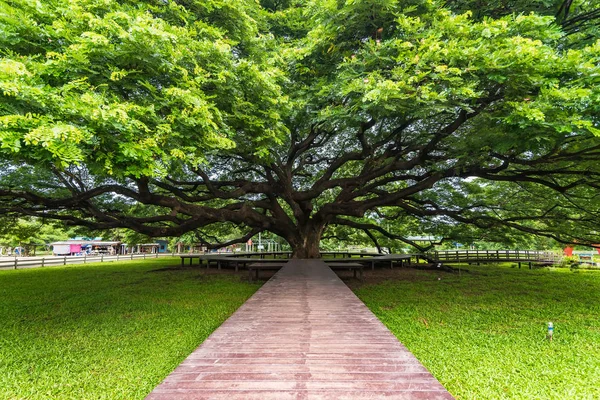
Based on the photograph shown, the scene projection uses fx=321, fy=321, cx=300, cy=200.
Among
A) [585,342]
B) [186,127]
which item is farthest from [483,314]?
[186,127]

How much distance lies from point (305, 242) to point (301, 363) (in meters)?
11.2

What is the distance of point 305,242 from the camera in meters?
Answer: 13.9

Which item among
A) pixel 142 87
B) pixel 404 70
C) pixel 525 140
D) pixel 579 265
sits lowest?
pixel 579 265

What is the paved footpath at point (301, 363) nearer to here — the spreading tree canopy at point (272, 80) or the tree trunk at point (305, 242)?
the spreading tree canopy at point (272, 80)

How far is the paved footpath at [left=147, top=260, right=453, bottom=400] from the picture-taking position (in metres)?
2.29

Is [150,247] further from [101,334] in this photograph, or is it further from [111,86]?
[111,86]

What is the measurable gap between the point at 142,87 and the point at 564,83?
6368mm

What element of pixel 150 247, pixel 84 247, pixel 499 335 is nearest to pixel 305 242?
pixel 499 335

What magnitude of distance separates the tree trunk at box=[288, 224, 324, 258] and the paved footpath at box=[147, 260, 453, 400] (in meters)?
9.38

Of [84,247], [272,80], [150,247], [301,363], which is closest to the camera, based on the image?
[301,363]

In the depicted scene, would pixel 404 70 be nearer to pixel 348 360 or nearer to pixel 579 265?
pixel 348 360

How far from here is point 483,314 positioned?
6570 mm

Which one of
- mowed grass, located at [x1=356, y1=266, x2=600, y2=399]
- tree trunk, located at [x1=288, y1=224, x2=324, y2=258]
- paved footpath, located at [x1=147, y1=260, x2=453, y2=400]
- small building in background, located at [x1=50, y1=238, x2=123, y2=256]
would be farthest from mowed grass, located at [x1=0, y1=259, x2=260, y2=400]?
small building in background, located at [x1=50, y1=238, x2=123, y2=256]

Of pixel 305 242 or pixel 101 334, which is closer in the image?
pixel 101 334
